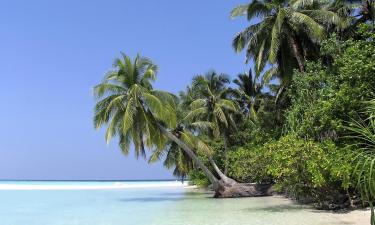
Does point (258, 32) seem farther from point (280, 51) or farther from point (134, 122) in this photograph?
point (134, 122)

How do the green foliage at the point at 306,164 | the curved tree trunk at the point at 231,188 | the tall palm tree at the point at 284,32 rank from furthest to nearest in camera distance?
the curved tree trunk at the point at 231,188, the tall palm tree at the point at 284,32, the green foliage at the point at 306,164

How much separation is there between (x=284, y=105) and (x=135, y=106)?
8006 millimetres

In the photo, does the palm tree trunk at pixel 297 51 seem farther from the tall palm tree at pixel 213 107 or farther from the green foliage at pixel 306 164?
the tall palm tree at pixel 213 107

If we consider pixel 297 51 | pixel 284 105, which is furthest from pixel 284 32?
pixel 284 105

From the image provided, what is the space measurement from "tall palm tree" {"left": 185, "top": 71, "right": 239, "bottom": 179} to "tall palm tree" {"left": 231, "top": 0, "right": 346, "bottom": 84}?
7.86 m

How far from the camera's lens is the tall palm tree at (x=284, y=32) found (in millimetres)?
18953

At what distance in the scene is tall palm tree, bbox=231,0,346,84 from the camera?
62.2 ft

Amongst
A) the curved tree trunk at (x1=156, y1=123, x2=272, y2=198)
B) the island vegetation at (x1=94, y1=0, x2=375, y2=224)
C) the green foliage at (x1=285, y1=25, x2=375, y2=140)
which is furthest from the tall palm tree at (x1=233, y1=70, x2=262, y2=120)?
the green foliage at (x1=285, y1=25, x2=375, y2=140)

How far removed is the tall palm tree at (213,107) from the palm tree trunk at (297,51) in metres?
9.19

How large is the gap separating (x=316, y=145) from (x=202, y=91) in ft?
55.0

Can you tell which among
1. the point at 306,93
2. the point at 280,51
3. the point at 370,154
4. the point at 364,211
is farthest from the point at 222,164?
the point at 370,154

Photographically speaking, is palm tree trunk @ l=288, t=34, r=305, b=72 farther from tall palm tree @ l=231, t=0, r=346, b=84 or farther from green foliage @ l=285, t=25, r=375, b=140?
green foliage @ l=285, t=25, r=375, b=140

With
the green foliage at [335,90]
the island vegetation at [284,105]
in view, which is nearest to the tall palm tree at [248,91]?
the island vegetation at [284,105]

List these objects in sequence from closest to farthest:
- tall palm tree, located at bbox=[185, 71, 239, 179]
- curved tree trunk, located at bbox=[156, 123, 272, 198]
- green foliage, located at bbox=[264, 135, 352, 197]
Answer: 1. green foliage, located at bbox=[264, 135, 352, 197]
2. curved tree trunk, located at bbox=[156, 123, 272, 198]
3. tall palm tree, located at bbox=[185, 71, 239, 179]
